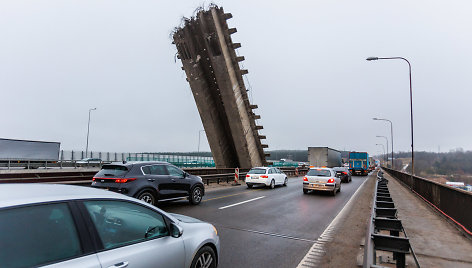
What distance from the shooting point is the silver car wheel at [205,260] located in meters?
3.56

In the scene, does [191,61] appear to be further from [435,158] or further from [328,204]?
[435,158]

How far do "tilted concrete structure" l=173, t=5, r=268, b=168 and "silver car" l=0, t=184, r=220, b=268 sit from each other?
20115 mm

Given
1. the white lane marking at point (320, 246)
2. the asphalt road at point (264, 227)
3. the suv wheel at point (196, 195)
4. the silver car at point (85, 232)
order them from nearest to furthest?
1. the silver car at point (85, 232)
2. the white lane marking at point (320, 246)
3. the asphalt road at point (264, 227)
4. the suv wheel at point (196, 195)

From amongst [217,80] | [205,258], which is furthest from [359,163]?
[205,258]

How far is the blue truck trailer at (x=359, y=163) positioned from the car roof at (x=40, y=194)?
45332mm

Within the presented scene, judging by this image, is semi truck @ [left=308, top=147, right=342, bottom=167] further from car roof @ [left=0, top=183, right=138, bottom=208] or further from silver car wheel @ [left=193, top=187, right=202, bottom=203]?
car roof @ [left=0, top=183, right=138, bottom=208]

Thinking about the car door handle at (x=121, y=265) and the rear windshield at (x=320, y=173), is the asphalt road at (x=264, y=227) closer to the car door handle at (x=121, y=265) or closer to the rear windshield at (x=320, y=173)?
the car door handle at (x=121, y=265)

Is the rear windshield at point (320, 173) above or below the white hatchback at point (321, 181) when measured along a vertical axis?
above

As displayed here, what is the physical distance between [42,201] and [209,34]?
2157 cm

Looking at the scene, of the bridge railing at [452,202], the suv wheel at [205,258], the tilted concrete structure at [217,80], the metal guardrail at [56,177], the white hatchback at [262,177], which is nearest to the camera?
the suv wheel at [205,258]

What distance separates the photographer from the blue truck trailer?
142ft

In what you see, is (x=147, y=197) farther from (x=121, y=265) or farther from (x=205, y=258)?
(x=121, y=265)

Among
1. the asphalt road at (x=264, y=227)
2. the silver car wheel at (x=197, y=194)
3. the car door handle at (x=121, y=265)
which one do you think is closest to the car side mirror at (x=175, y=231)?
the car door handle at (x=121, y=265)

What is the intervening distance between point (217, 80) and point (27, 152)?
20833 millimetres
